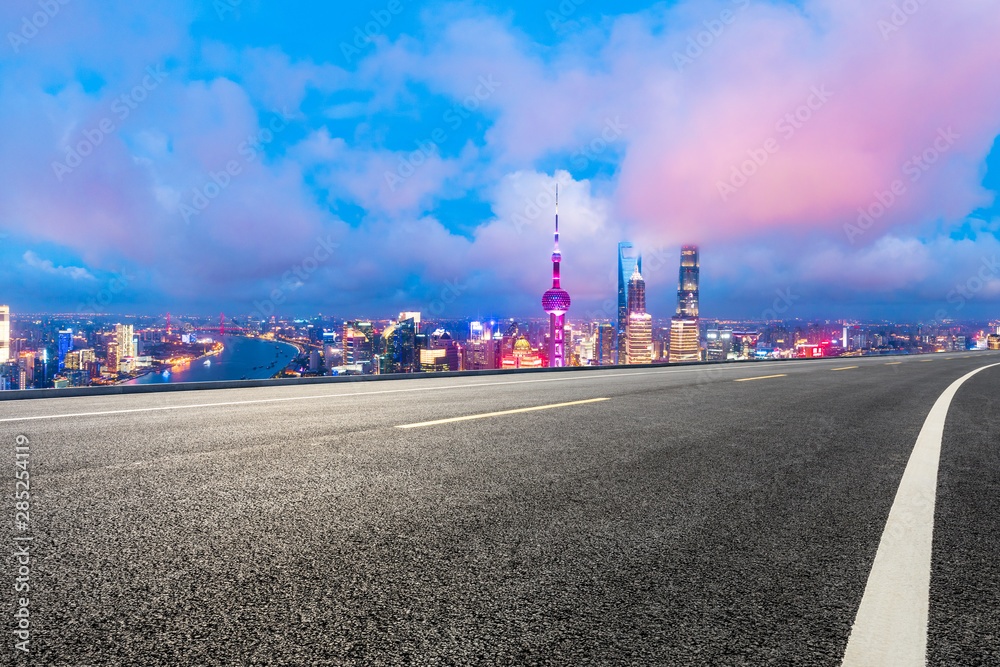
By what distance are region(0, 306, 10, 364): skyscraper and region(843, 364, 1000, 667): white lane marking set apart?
1488 centimetres

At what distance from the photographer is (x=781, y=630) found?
1.78 m

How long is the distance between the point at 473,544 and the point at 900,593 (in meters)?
1.84

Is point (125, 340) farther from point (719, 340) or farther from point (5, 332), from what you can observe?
point (719, 340)

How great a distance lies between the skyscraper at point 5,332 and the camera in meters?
10.9

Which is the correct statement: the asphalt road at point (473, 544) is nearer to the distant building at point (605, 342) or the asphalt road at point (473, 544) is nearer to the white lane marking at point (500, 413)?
the white lane marking at point (500, 413)

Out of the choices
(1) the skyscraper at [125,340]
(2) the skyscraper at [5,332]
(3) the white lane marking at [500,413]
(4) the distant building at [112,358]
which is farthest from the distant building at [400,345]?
(3) the white lane marking at [500,413]

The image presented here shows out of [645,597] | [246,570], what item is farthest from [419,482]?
[645,597]

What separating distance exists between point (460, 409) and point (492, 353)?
61434 millimetres

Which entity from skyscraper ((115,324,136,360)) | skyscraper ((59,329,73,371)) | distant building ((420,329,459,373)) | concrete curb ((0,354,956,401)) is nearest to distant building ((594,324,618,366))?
distant building ((420,329,459,373))

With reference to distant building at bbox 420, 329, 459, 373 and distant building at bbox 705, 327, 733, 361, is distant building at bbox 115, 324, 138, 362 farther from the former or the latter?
distant building at bbox 705, 327, 733, 361

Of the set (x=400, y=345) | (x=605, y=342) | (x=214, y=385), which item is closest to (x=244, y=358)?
(x=400, y=345)

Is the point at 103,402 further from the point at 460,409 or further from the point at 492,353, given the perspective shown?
the point at 492,353

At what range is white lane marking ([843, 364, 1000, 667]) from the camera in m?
1.66

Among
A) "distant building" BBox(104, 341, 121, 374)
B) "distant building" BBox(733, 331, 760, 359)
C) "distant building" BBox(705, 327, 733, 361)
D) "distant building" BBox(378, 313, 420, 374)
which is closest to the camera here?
"distant building" BBox(104, 341, 121, 374)
